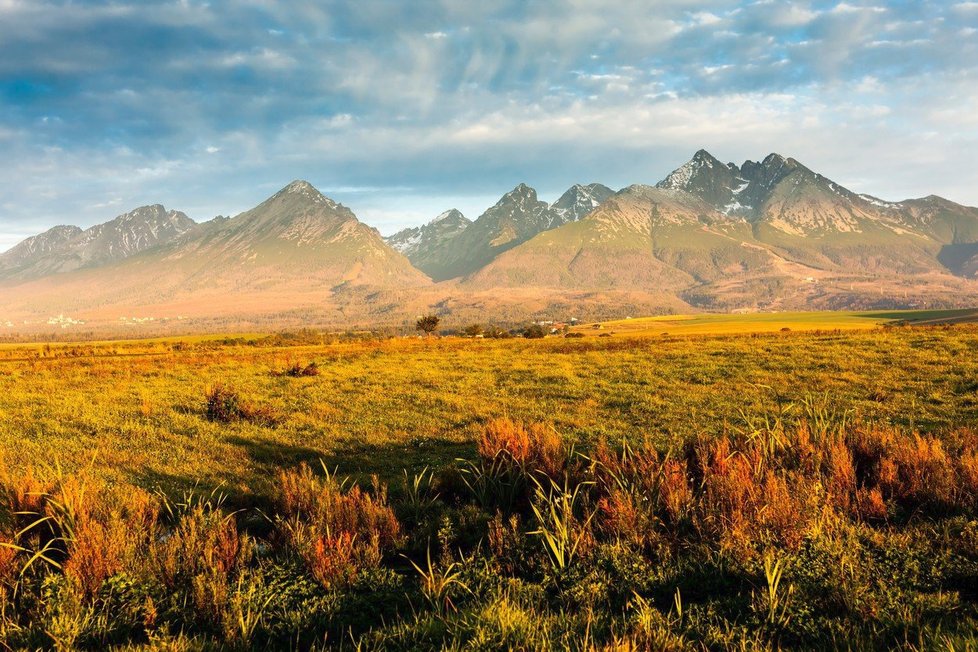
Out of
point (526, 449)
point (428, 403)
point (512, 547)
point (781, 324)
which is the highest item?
point (526, 449)

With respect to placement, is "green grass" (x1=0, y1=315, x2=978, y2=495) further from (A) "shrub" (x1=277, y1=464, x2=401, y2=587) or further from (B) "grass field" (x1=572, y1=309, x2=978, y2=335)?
(B) "grass field" (x1=572, y1=309, x2=978, y2=335)

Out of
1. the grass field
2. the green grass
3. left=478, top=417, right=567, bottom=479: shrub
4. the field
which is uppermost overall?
left=478, top=417, right=567, bottom=479: shrub

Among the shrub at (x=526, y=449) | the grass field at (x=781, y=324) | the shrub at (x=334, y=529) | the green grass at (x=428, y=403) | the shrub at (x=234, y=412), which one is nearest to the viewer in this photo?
the shrub at (x=334, y=529)

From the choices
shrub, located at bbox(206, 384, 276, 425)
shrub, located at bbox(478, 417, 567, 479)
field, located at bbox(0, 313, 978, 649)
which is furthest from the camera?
shrub, located at bbox(206, 384, 276, 425)

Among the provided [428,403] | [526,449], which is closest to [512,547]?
[526,449]

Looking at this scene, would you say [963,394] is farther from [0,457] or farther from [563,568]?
[0,457]

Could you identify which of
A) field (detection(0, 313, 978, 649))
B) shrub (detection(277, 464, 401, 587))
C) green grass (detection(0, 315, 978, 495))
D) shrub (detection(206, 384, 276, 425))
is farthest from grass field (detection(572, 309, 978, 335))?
shrub (detection(277, 464, 401, 587))

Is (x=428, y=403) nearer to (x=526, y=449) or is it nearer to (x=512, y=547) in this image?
(x=526, y=449)

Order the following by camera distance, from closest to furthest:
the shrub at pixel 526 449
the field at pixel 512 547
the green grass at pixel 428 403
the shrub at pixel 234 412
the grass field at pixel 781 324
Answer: the field at pixel 512 547, the shrub at pixel 526 449, the green grass at pixel 428 403, the shrub at pixel 234 412, the grass field at pixel 781 324

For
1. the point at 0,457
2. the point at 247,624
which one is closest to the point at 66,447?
the point at 0,457

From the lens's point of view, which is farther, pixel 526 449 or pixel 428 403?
pixel 428 403

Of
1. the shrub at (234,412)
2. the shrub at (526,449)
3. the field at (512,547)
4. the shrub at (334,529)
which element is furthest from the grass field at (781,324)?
the shrub at (334,529)

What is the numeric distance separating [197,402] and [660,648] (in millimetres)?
19444

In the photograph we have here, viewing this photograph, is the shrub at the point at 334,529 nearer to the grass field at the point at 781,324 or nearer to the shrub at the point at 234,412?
the shrub at the point at 234,412
